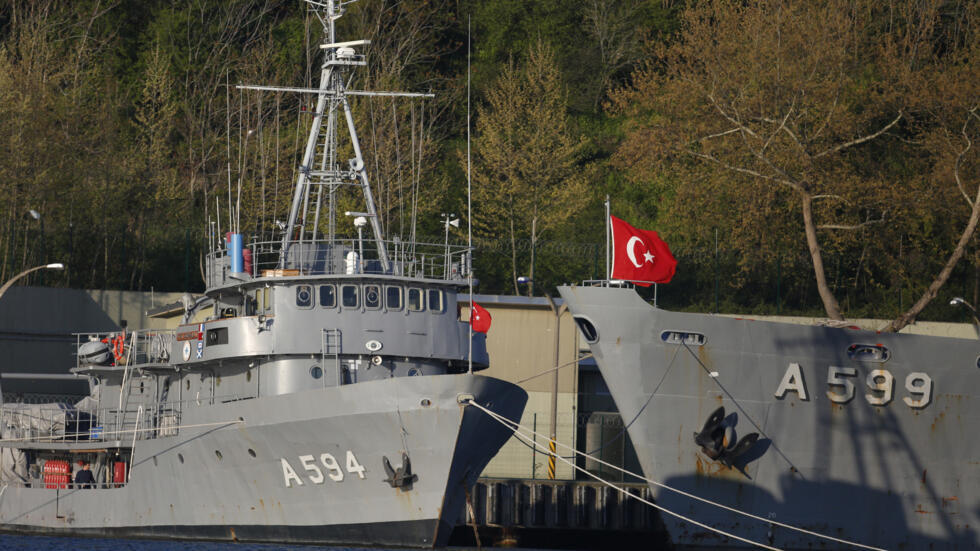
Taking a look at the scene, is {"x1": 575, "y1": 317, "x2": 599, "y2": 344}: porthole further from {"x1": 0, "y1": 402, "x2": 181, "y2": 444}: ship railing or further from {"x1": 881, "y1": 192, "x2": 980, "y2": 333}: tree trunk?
{"x1": 0, "y1": 402, "x2": 181, "y2": 444}: ship railing

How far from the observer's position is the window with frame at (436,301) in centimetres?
2845

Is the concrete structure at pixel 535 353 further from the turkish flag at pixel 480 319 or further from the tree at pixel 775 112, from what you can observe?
the turkish flag at pixel 480 319

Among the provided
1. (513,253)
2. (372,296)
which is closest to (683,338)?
(372,296)

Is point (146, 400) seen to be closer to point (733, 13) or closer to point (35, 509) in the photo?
A: point (35, 509)

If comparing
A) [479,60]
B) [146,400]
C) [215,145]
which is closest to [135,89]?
[215,145]

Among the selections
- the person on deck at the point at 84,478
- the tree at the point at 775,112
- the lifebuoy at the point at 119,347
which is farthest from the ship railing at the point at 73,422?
the tree at the point at 775,112

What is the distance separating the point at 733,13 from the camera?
4897cm

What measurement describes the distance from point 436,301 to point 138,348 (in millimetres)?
10253

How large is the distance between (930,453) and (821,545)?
3.11 metres

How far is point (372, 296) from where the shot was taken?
91.8ft

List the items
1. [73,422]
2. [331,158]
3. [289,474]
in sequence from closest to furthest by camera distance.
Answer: [289,474]
[331,158]
[73,422]

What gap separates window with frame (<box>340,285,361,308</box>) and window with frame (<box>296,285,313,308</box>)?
2.24ft

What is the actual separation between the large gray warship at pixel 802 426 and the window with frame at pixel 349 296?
17.3 ft

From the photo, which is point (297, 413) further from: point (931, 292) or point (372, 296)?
point (931, 292)
